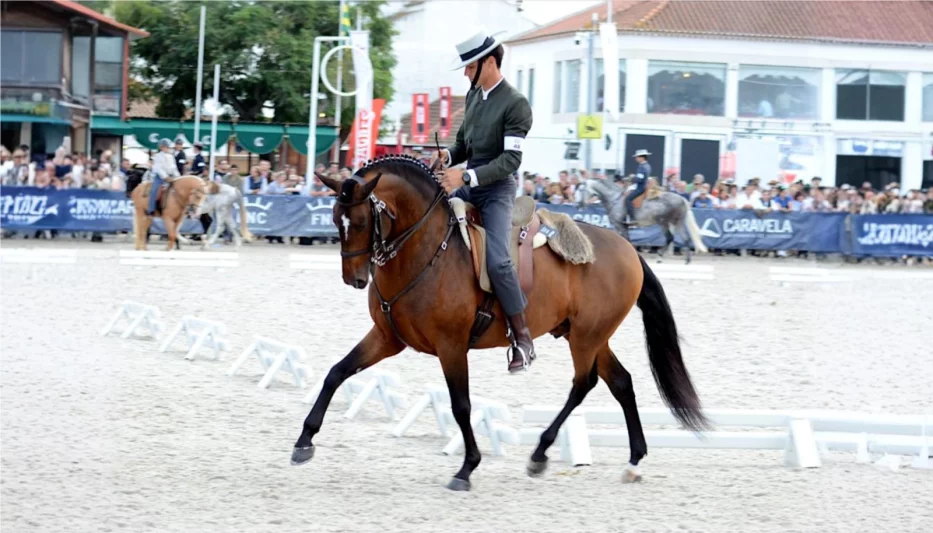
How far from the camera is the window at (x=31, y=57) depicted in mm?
41094

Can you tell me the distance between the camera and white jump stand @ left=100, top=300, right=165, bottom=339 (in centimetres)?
1306

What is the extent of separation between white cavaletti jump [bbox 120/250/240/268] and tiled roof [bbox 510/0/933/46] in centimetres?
2622

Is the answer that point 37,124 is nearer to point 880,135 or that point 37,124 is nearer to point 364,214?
point 880,135

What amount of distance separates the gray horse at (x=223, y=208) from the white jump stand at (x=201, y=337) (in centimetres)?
1342

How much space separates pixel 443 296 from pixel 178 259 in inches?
597

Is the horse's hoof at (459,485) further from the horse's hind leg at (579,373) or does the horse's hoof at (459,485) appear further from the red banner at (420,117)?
Result: the red banner at (420,117)

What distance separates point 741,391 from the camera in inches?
408

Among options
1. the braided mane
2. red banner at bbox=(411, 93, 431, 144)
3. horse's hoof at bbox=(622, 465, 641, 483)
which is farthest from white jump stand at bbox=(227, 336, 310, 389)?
red banner at bbox=(411, 93, 431, 144)

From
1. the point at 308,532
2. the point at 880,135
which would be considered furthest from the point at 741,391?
the point at 880,135

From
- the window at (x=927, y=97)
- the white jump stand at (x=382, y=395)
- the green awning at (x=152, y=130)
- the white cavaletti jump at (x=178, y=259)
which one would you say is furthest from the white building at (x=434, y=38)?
the white jump stand at (x=382, y=395)

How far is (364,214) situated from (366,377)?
11.8ft

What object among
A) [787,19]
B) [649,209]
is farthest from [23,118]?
[787,19]

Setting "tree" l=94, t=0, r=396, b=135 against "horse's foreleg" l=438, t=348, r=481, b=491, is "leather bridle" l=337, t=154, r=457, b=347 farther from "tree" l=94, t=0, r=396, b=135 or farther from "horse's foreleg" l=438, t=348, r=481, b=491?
"tree" l=94, t=0, r=396, b=135

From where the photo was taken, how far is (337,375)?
6.98m
